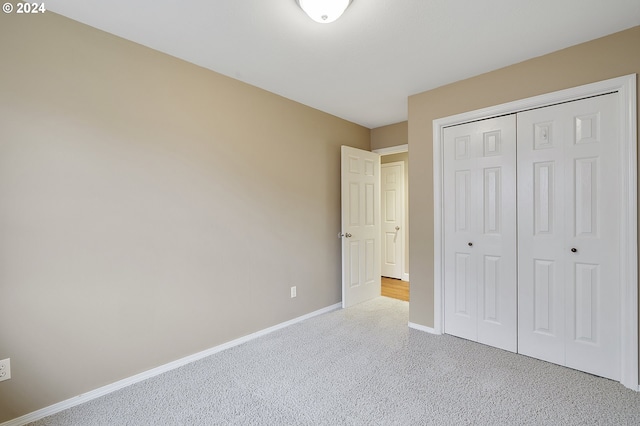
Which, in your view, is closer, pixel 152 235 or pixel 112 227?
pixel 112 227

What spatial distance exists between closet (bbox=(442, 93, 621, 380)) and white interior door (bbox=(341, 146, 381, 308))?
1191 millimetres

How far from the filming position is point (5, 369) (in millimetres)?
1634

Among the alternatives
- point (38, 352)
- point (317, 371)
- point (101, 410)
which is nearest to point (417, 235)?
point (317, 371)

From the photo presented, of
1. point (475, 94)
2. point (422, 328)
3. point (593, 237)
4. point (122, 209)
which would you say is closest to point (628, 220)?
point (593, 237)

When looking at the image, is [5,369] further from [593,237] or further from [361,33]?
[593,237]

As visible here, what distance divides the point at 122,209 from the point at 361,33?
2.04m

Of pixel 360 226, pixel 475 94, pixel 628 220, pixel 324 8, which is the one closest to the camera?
pixel 324 8

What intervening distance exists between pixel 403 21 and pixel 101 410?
307cm

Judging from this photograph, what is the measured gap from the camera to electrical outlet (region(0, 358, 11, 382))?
162cm

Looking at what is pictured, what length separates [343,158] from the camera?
11.9 feet

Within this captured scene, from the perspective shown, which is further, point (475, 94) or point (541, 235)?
point (475, 94)

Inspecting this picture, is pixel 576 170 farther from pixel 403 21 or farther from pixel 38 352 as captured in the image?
pixel 38 352

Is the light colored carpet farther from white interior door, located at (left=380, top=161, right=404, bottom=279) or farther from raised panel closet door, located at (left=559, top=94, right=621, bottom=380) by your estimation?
white interior door, located at (left=380, top=161, right=404, bottom=279)

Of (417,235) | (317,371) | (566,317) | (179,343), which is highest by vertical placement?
(417,235)
